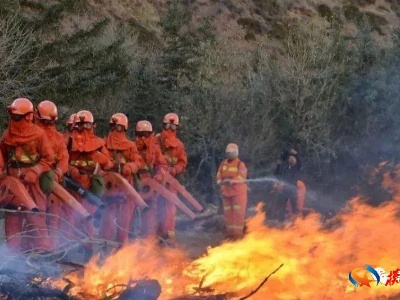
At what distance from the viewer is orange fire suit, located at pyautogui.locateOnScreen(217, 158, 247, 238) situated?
1148cm

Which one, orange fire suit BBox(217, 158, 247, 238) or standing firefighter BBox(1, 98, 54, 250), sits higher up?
standing firefighter BBox(1, 98, 54, 250)

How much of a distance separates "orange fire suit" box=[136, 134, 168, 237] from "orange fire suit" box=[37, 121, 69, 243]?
2.24 metres

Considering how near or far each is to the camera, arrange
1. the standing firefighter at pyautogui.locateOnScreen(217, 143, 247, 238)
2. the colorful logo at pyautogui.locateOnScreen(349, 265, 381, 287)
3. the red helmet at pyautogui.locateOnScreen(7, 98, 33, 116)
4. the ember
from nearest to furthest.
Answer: the ember
the colorful logo at pyautogui.locateOnScreen(349, 265, 381, 287)
the red helmet at pyautogui.locateOnScreen(7, 98, 33, 116)
the standing firefighter at pyautogui.locateOnScreen(217, 143, 247, 238)

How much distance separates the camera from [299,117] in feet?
76.1

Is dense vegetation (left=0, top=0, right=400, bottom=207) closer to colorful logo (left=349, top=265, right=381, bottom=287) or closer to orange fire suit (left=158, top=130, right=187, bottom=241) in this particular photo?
orange fire suit (left=158, top=130, right=187, bottom=241)

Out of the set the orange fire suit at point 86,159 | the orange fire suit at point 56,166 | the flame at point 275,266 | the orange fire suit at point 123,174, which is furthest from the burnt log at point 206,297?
the orange fire suit at point 123,174

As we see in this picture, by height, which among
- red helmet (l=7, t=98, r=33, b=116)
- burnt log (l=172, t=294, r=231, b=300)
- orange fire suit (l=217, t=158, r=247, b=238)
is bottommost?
orange fire suit (l=217, t=158, r=247, b=238)

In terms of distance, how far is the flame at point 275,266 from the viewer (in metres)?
6.31

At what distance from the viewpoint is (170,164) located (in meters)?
11.1

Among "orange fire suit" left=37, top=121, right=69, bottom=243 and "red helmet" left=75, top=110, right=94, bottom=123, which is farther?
"red helmet" left=75, top=110, right=94, bottom=123

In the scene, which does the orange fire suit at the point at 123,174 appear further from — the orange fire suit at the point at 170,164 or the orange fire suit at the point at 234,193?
the orange fire suit at the point at 234,193

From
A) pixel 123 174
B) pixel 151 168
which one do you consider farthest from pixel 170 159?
pixel 123 174

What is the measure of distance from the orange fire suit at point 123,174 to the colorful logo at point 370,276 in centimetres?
410

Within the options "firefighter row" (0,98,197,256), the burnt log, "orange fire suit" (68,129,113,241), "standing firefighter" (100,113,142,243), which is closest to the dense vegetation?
"firefighter row" (0,98,197,256)
